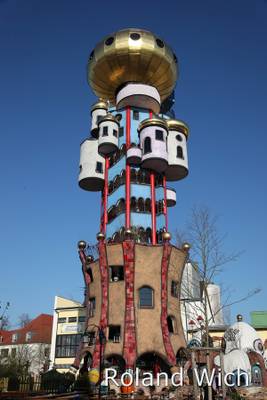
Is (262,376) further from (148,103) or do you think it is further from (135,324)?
(148,103)

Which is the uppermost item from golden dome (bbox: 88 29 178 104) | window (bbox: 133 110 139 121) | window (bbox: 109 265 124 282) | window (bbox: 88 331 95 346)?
golden dome (bbox: 88 29 178 104)

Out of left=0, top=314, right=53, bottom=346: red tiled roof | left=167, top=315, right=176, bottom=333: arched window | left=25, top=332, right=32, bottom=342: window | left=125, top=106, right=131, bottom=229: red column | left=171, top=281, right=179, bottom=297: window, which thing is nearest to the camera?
left=167, top=315, right=176, bottom=333: arched window

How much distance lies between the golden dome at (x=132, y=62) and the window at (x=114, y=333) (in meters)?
17.2

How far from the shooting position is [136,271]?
25.3 metres

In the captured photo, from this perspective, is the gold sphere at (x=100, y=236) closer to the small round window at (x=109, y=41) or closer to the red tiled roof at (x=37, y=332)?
the small round window at (x=109, y=41)

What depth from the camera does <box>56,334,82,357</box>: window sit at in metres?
39.6

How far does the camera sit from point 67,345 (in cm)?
3997

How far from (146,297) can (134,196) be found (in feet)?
21.9

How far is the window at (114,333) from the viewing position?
80.5 feet

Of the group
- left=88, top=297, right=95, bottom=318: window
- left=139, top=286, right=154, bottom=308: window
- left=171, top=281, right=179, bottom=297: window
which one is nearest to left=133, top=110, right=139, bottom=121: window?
left=171, top=281, right=179, bottom=297: window

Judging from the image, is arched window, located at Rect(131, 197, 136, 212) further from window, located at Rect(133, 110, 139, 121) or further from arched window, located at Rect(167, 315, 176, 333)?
arched window, located at Rect(167, 315, 176, 333)

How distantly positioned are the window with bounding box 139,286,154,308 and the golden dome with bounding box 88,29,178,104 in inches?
594

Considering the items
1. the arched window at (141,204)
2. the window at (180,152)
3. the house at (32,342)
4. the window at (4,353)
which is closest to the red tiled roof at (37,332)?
the house at (32,342)

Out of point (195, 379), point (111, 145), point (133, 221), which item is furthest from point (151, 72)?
point (195, 379)
